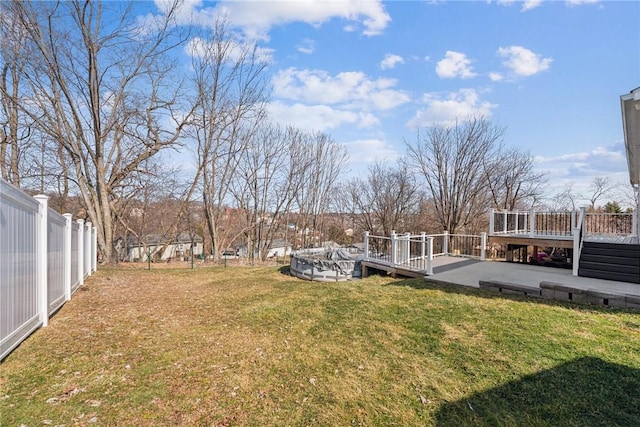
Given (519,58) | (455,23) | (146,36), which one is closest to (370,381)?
(455,23)

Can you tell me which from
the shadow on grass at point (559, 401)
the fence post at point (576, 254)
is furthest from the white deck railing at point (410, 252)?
the shadow on grass at point (559, 401)

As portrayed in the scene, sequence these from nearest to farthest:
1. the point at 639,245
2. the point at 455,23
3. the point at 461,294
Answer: the point at 461,294
the point at 639,245
the point at 455,23

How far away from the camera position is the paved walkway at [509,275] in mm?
5896

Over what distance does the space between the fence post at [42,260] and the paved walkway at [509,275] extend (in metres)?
A: 6.93

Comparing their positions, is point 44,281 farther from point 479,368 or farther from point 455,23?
point 455,23

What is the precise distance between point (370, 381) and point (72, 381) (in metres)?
2.65

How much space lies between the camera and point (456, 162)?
17.4 metres

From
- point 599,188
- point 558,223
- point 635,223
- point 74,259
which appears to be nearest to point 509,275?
point 558,223

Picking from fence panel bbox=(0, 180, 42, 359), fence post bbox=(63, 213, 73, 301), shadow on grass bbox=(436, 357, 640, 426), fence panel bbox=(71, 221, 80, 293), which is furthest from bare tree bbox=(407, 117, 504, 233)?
fence panel bbox=(0, 180, 42, 359)

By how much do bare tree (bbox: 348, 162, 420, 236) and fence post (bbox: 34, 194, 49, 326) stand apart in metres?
17.5

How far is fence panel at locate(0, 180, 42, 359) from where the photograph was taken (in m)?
2.78

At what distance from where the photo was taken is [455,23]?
8477 mm

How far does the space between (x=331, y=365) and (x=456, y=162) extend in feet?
55.1

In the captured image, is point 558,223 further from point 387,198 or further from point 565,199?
point 565,199
